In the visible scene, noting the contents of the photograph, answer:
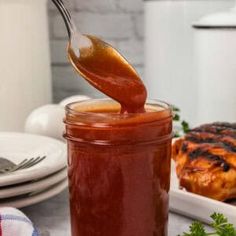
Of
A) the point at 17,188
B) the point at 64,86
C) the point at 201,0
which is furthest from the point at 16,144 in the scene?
the point at 64,86

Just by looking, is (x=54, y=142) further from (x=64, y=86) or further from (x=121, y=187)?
(x=64, y=86)

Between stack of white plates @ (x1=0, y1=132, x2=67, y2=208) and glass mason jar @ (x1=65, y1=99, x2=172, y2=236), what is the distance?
0.12m

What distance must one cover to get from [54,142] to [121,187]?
0.31 meters

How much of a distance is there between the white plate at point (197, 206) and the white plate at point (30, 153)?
0.14 m

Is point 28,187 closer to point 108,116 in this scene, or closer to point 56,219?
point 56,219

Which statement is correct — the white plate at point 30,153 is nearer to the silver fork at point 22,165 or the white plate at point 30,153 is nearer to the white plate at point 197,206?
the silver fork at point 22,165

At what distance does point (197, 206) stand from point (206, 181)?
33 millimetres

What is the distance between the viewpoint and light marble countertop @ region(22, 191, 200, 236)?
711 millimetres

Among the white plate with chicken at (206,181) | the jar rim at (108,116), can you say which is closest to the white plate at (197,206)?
the white plate with chicken at (206,181)

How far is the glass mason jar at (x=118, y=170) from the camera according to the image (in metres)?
0.58

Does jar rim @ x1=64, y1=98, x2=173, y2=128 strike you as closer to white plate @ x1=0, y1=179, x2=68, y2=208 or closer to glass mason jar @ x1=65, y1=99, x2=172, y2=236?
glass mason jar @ x1=65, y1=99, x2=172, y2=236

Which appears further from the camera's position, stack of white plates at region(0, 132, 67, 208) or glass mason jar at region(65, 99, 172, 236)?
stack of white plates at region(0, 132, 67, 208)

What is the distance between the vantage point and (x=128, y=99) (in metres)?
0.60

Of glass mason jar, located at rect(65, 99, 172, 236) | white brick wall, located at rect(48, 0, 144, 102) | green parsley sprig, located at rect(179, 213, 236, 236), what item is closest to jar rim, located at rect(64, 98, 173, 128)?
glass mason jar, located at rect(65, 99, 172, 236)
